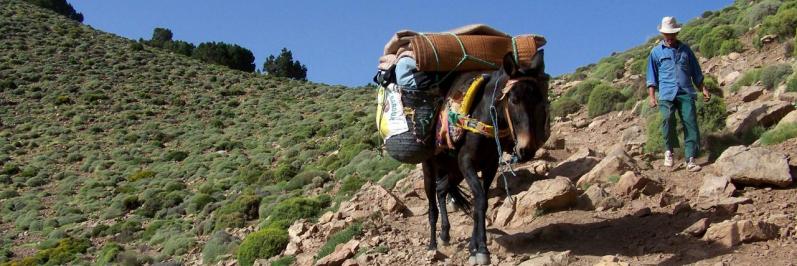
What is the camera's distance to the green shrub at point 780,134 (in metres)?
8.95

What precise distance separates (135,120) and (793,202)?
4535cm

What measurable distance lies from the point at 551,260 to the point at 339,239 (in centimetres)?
377

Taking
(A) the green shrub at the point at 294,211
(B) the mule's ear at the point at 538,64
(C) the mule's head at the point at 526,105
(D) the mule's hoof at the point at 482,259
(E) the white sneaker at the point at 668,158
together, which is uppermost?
(B) the mule's ear at the point at 538,64

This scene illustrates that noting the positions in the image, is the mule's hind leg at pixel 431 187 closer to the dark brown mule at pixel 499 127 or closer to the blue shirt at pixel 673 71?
the dark brown mule at pixel 499 127

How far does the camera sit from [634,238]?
23.9 feet

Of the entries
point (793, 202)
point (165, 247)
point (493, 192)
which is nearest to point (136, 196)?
point (165, 247)

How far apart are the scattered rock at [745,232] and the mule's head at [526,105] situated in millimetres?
1890

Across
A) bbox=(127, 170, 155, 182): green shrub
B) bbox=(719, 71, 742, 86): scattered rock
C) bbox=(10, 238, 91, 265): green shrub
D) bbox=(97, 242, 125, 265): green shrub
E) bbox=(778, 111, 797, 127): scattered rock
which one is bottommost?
bbox=(10, 238, 91, 265): green shrub

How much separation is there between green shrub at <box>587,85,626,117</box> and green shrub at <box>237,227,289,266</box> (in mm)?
7291

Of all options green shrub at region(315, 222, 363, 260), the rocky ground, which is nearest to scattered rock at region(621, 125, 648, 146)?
the rocky ground

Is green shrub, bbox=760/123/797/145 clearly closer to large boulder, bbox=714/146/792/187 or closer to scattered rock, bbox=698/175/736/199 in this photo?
large boulder, bbox=714/146/792/187

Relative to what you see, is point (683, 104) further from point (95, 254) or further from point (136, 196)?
point (136, 196)

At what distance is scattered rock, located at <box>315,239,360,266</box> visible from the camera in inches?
345

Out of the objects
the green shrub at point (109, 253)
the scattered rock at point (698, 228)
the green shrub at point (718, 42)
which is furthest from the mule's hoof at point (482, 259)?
the green shrub at point (109, 253)
